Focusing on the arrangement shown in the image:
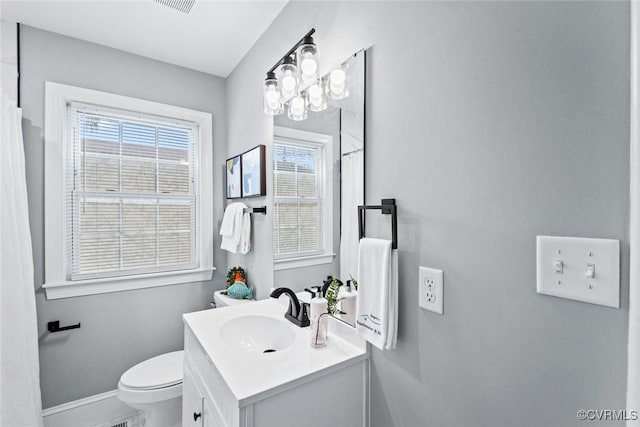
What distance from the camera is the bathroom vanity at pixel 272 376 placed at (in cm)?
88

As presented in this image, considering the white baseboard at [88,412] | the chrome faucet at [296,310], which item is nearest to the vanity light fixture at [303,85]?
the chrome faucet at [296,310]

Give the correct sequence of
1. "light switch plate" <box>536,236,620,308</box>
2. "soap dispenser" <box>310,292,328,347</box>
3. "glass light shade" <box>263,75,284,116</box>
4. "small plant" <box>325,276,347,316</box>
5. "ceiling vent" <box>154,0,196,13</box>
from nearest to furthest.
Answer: "light switch plate" <box>536,236,620,308</box> → "soap dispenser" <box>310,292,328,347</box> → "small plant" <box>325,276,347,316</box> → "glass light shade" <box>263,75,284,116</box> → "ceiling vent" <box>154,0,196,13</box>

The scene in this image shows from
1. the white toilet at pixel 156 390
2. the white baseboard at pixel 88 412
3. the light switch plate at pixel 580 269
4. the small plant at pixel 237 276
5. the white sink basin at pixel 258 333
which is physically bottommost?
the white baseboard at pixel 88 412

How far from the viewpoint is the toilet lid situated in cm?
166

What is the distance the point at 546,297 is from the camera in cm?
64

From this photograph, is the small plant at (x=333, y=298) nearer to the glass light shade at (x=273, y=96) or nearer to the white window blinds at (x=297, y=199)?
the white window blinds at (x=297, y=199)

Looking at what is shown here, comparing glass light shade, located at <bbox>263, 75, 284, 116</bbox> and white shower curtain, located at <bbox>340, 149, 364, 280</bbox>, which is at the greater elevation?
glass light shade, located at <bbox>263, 75, 284, 116</bbox>

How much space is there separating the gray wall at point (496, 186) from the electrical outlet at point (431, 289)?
0.08ft

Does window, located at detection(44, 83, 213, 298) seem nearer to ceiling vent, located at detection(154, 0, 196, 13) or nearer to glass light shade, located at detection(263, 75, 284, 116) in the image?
ceiling vent, located at detection(154, 0, 196, 13)

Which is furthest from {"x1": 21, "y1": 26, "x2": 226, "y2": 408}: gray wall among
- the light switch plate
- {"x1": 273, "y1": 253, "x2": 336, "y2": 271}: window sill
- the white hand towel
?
the light switch plate

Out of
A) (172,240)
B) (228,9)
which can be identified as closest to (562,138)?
(228,9)

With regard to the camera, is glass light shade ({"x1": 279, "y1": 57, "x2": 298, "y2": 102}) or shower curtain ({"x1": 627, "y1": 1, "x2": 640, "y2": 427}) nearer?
shower curtain ({"x1": 627, "y1": 1, "x2": 640, "y2": 427})

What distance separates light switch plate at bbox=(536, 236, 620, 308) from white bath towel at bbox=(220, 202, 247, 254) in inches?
66.7

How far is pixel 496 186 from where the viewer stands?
73cm
